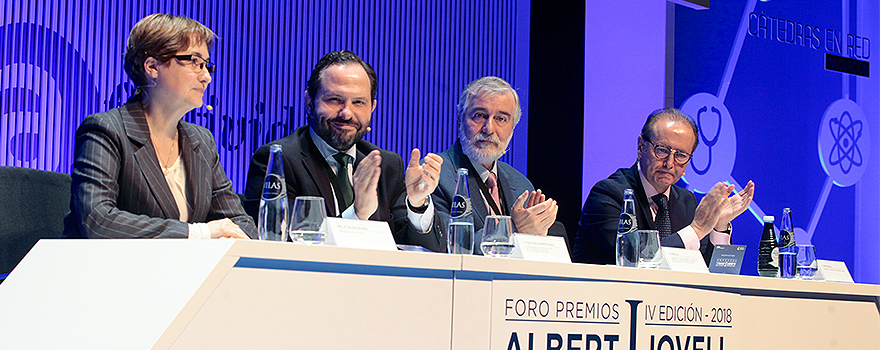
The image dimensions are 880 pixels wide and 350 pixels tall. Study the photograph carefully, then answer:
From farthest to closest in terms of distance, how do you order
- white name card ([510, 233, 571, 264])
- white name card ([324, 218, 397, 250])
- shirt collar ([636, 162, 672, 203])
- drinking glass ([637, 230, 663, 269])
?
shirt collar ([636, 162, 672, 203]) < drinking glass ([637, 230, 663, 269]) < white name card ([510, 233, 571, 264]) < white name card ([324, 218, 397, 250])

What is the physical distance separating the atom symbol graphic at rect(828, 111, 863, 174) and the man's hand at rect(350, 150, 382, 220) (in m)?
4.49

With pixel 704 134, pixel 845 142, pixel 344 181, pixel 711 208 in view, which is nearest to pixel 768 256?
pixel 711 208

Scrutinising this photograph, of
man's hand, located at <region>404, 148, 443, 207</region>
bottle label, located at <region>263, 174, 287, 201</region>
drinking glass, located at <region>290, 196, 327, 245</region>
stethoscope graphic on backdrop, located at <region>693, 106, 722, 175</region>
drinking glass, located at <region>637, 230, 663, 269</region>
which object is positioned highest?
stethoscope graphic on backdrop, located at <region>693, 106, 722, 175</region>

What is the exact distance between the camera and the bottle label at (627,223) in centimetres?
196

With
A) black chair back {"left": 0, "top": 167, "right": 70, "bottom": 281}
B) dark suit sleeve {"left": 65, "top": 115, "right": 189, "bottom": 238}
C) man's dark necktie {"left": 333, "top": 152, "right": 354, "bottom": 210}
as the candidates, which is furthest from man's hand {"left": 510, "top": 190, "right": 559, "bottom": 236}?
black chair back {"left": 0, "top": 167, "right": 70, "bottom": 281}

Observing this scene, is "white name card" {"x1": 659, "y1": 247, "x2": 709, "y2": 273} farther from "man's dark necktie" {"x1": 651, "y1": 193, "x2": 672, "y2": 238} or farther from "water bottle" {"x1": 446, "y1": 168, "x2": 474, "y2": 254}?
"man's dark necktie" {"x1": 651, "y1": 193, "x2": 672, "y2": 238}

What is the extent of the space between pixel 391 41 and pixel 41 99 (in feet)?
5.83

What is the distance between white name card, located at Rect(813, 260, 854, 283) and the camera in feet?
7.50

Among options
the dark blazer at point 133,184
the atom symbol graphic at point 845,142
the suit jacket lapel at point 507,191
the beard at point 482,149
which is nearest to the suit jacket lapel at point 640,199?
the suit jacket lapel at point 507,191

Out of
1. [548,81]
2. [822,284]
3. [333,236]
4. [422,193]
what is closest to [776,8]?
[548,81]

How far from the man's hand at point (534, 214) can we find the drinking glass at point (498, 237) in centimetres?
60

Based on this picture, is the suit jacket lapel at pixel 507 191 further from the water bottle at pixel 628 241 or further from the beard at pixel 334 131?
the water bottle at pixel 628 241

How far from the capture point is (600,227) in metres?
2.97

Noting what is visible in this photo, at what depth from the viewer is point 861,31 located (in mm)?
5789
